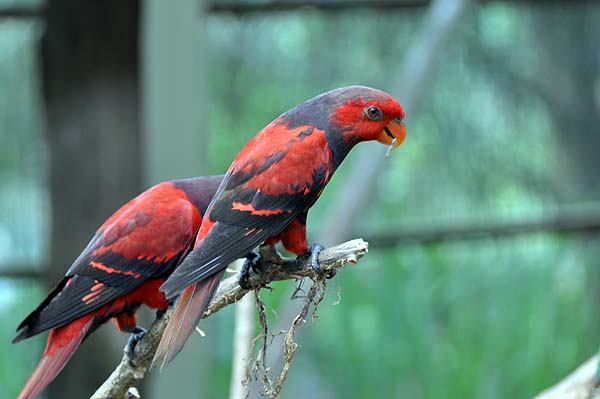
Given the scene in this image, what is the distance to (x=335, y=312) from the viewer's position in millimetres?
2736

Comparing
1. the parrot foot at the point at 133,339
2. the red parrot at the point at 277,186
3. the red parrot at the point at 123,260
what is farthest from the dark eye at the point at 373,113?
the parrot foot at the point at 133,339

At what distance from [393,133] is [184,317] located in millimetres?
476

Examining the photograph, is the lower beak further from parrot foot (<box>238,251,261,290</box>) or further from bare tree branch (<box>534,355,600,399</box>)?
bare tree branch (<box>534,355,600,399</box>)

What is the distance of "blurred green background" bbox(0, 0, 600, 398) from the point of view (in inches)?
109

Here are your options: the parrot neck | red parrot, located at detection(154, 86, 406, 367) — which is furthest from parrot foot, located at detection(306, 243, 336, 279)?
the parrot neck

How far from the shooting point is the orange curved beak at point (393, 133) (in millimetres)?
1424

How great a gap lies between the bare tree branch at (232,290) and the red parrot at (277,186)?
0.03 metres

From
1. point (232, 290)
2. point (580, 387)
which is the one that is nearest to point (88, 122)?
point (232, 290)

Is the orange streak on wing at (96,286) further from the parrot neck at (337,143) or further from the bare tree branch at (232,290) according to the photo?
the parrot neck at (337,143)

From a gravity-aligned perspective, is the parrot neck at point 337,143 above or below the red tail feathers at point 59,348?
above

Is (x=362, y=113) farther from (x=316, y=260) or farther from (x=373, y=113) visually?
(x=316, y=260)

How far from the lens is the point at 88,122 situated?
2.56 metres

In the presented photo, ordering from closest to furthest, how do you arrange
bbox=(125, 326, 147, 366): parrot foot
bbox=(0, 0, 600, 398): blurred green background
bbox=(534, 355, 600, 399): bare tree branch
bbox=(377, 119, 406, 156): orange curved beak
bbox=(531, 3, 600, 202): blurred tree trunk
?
1. bbox=(377, 119, 406, 156): orange curved beak
2. bbox=(125, 326, 147, 366): parrot foot
3. bbox=(534, 355, 600, 399): bare tree branch
4. bbox=(0, 0, 600, 398): blurred green background
5. bbox=(531, 3, 600, 202): blurred tree trunk

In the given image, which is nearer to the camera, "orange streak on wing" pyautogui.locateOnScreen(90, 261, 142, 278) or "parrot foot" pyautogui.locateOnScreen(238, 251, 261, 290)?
"parrot foot" pyautogui.locateOnScreen(238, 251, 261, 290)
